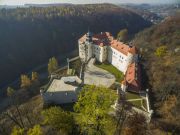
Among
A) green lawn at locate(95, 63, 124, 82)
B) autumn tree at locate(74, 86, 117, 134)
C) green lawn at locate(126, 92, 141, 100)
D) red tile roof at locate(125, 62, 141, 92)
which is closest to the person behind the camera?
autumn tree at locate(74, 86, 117, 134)

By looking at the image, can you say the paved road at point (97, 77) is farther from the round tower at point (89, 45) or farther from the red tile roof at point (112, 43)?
the red tile roof at point (112, 43)

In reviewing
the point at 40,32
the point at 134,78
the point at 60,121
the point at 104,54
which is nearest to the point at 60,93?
the point at 60,121

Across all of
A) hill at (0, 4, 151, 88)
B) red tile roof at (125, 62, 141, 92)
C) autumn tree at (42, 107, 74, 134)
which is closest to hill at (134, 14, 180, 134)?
A: red tile roof at (125, 62, 141, 92)

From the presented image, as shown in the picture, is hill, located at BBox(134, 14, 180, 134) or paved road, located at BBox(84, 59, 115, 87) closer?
hill, located at BBox(134, 14, 180, 134)

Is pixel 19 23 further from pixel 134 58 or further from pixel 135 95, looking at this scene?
pixel 135 95

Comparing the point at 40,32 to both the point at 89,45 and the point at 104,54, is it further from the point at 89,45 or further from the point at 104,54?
the point at 104,54

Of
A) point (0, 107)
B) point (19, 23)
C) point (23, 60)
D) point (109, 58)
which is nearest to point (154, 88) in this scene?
point (109, 58)

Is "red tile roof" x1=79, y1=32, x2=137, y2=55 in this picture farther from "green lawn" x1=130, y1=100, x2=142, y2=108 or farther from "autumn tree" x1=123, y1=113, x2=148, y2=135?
"autumn tree" x1=123, y1=113, x2=148, y2=135
